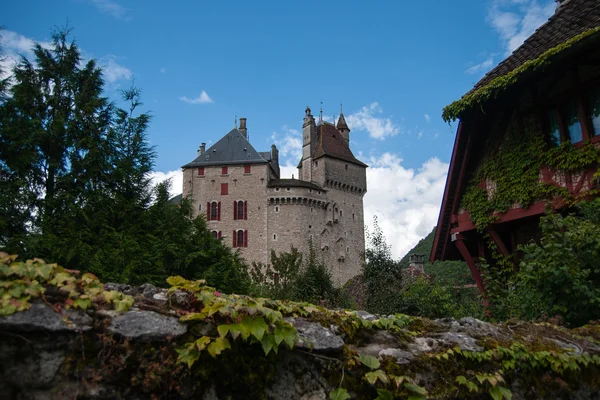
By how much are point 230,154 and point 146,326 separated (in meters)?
50.3

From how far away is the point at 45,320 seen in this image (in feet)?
7.54

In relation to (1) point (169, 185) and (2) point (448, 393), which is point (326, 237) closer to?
(1) point (169, 185)

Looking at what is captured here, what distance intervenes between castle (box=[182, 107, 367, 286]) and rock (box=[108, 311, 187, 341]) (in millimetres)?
44995

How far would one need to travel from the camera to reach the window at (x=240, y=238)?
49.3 m

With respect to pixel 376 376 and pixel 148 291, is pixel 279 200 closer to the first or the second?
pixel 148 291

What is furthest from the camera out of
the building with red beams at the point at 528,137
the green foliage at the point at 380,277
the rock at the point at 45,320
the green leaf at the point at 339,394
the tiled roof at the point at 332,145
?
the tiled roof at the point at 332,145

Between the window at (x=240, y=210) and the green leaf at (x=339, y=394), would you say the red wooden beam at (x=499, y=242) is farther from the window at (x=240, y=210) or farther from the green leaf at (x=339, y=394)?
the window at (x=240, y=210)

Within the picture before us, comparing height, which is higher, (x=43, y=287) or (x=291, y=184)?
(x=291, y=184)

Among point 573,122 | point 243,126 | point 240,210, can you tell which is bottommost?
point 573,122

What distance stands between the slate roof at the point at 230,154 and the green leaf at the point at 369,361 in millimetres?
47716

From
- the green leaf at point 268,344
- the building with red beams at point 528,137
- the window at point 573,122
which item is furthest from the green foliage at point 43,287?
the window at point 573,122

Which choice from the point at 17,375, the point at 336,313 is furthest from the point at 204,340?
the point at 336,313

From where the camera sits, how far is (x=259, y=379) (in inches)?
108

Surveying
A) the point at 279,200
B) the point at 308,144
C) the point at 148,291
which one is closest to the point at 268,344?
the point at 148,291
